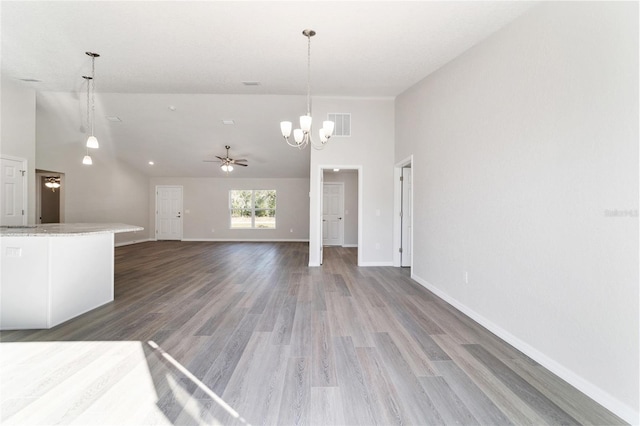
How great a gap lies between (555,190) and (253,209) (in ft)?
32.3

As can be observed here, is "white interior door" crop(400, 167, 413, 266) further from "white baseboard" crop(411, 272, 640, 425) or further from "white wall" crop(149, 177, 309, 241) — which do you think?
"white wall" crop(149, 177, 309, 241)

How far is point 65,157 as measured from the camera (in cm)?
748

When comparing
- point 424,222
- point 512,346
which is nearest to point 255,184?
point 424,222

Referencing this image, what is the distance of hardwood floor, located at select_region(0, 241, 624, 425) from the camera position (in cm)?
168

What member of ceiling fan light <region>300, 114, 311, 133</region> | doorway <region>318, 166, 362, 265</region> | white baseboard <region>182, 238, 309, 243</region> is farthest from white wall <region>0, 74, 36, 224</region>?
doorway <region>318, 166, 362, 265</region>

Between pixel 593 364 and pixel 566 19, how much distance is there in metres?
2.45

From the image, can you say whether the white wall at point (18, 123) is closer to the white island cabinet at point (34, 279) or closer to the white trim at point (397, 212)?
the white island cabinet at point (34, 279)

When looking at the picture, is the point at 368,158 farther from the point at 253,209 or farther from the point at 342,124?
the point at 253,209

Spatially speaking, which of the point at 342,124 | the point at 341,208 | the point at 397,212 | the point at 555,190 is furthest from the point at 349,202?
the point at 555,190

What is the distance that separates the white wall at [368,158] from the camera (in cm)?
575

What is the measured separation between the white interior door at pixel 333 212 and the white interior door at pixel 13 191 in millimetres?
7014

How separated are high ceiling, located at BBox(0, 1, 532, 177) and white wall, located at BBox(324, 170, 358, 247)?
11.3 feet

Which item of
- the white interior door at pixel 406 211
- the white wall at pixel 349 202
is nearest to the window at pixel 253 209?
the white wall at pixel 349 202

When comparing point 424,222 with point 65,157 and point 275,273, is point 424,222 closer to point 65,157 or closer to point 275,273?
point 275,273
